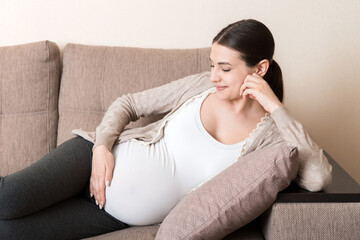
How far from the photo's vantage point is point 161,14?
2094 mm

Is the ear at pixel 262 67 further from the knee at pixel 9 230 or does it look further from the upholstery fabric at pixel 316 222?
the knee at pixel 9 230

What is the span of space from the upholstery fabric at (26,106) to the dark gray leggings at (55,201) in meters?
0.32

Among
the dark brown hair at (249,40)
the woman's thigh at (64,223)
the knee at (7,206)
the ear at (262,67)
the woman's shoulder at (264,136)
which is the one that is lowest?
the woman's thigh at (64,223)

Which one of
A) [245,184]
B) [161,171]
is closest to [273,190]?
[245,184]

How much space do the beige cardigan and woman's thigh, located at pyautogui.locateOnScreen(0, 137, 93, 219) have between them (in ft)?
0.26

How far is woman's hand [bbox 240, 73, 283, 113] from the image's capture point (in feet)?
4.86

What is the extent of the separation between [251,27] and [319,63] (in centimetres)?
75

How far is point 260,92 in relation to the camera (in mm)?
1498

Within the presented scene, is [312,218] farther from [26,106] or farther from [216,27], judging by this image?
[26,106]

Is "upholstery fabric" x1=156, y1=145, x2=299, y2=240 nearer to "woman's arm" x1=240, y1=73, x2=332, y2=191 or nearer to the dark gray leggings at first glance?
"woman's arm" x1=240, y1=73, x2=332, y2=191

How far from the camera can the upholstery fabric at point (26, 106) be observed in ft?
6.18

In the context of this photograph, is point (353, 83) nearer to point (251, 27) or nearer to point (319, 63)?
point (319, 63)

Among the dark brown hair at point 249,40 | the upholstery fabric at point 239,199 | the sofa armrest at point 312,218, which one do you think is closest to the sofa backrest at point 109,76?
the dark brown hair at point 249,40

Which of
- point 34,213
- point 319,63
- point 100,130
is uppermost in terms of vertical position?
point 319,63
